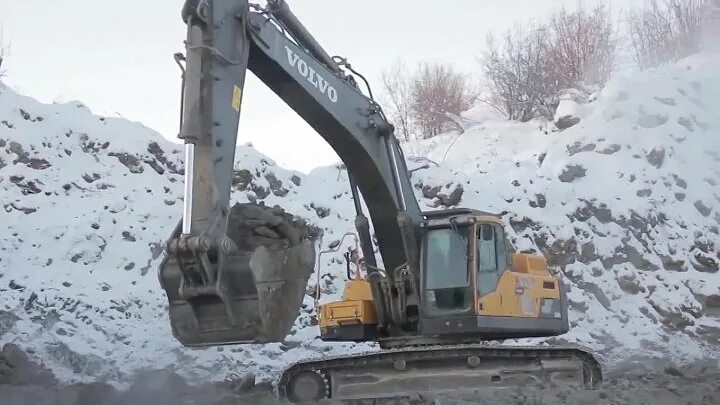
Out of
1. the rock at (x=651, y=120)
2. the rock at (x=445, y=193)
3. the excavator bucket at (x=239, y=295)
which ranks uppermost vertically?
the rock at (x=651, y=120)

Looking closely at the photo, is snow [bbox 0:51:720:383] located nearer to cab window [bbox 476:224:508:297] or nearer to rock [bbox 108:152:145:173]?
rock [bbox 108:152:145:173]

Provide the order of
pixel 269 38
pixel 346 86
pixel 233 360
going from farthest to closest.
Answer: pixel 233 360, pixel 346 86, pixel 269 38

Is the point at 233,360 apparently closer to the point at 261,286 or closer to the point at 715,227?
the point at 261,286

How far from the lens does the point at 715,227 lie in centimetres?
1769

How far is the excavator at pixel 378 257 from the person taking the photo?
6.39 meters

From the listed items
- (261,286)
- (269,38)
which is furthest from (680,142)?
(261,286)

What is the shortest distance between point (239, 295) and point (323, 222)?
455 inches

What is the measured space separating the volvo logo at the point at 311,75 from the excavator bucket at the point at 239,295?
2079 mm

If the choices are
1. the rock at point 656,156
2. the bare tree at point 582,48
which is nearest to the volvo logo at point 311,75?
the rock at point 656,156

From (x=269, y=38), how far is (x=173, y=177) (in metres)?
11.1

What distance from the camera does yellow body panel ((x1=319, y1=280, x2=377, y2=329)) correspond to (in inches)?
380

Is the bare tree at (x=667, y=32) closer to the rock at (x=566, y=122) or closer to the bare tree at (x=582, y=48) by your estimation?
the bare tree at (x=582, y=48)

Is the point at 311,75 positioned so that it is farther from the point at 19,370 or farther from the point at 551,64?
the point at 551,64

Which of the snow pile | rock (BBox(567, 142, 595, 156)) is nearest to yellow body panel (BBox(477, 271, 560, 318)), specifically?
the snow pile
